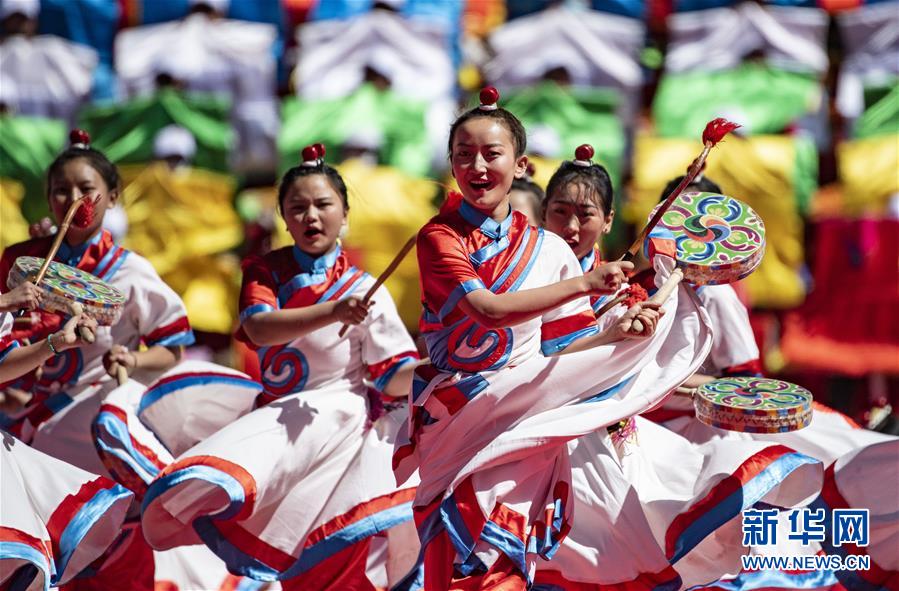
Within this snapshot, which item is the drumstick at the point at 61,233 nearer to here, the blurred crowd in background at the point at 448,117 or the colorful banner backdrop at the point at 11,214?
the blurred crowd in background at the point at 448,117

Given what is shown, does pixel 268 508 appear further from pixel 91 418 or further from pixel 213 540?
pixel 91 418

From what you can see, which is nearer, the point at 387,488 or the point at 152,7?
the point at 387,488

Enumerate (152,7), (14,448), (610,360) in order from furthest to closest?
(152,7) < (14,448) < (610,360)

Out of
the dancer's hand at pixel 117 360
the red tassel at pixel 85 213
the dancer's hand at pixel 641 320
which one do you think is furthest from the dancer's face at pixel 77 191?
the dancer's hand at pixel 641 320

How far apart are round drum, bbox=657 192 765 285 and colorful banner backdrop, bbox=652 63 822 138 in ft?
15.3

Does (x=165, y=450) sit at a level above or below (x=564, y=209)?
below

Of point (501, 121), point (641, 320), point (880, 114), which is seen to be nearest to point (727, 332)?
point (641, 320)

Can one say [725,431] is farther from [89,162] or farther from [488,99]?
[89,162]

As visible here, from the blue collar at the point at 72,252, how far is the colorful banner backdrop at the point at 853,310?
4.43 meters

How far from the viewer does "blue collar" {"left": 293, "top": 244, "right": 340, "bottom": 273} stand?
448 cm

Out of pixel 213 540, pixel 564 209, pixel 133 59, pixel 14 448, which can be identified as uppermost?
pixel 133 59

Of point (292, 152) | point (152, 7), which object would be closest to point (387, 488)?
point (292, 152)

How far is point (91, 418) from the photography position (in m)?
4.72

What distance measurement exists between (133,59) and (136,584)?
5465mm
